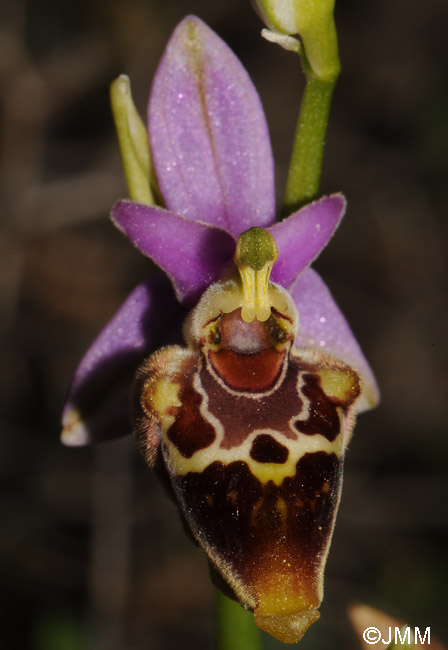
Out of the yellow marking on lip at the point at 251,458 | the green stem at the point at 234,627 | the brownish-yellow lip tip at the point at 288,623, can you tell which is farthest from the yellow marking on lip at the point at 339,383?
the green stem at the point at 234,627

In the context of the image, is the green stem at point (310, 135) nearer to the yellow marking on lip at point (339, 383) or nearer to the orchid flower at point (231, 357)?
the orchid flower at point (231, 357)

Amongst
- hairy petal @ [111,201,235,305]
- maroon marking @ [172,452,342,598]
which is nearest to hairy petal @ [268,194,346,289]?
hairy petal @ [111,201,235,305]

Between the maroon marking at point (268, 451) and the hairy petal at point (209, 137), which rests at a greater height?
the hairy petal at point (209, 137)

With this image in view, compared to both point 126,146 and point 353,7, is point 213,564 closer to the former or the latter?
point 126,146

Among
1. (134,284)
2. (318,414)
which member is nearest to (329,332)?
(318,414)

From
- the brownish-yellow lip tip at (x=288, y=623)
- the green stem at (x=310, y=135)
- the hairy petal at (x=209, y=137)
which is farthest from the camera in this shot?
the hairy petal at (x=209, y=137)

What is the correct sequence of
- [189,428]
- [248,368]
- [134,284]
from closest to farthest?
[189,428]
[248,368]
[134,284]

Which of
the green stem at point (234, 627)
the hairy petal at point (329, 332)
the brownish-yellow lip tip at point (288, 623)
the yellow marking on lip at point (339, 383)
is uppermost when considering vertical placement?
the yellow marking on lip at point (339, 383)

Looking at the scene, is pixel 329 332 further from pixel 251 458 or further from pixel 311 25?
pixel 311 25
